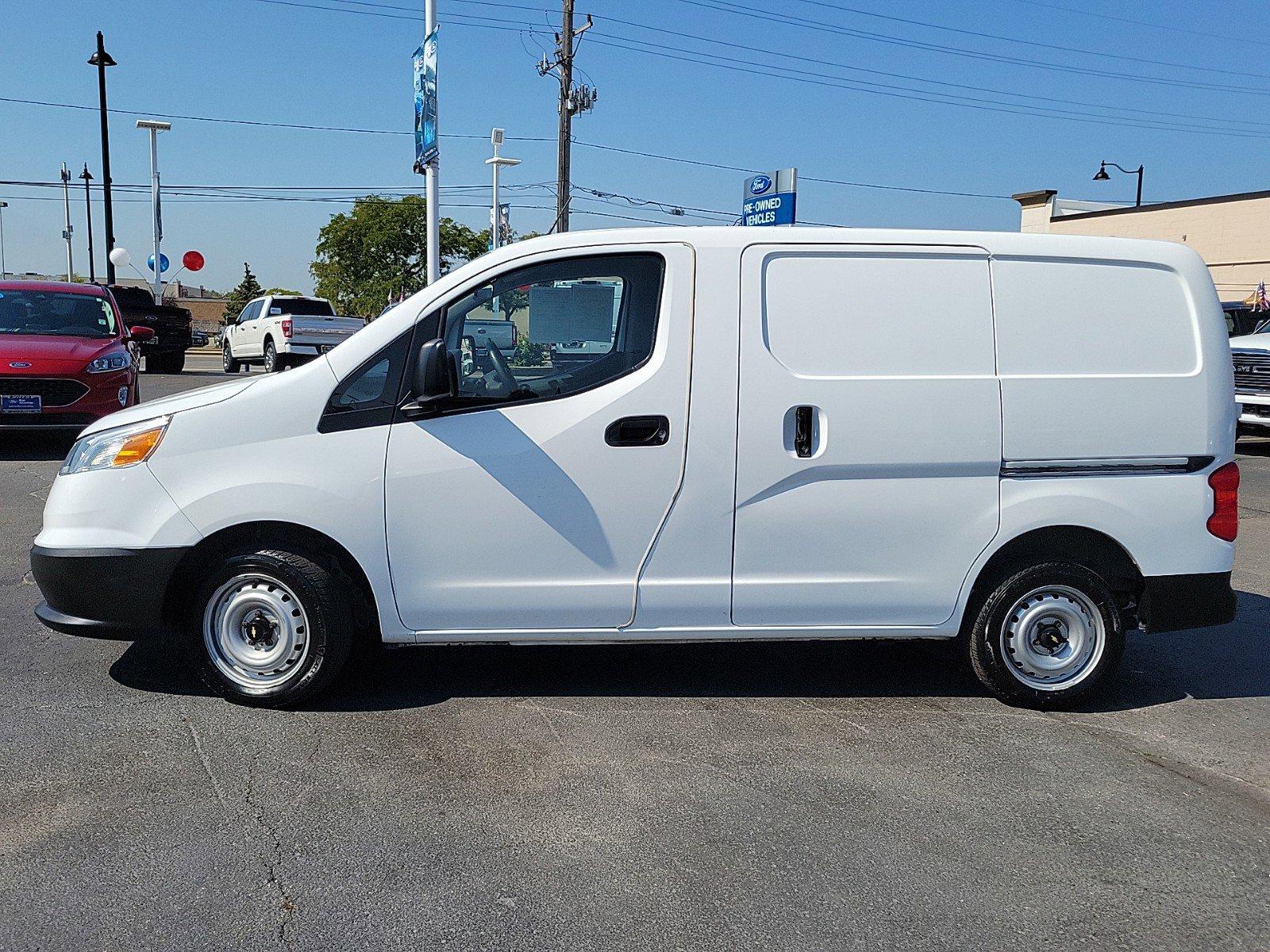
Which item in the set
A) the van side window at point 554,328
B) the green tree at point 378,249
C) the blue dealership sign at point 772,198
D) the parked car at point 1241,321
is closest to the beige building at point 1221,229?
the parked car at point 1241,321

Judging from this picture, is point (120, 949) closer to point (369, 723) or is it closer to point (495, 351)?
point (369, 723)

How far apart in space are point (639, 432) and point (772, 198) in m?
11.1

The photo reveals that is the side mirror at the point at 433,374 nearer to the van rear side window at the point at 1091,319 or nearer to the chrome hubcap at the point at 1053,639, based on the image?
the van rear side window at the point at 1091,319

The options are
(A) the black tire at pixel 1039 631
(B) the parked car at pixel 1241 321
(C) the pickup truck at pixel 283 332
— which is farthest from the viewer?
(C) the pickup truck at pixel 283 332

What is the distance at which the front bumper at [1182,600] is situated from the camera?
186 inches

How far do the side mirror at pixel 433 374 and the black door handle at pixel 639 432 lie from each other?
0.64m

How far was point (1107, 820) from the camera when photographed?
3730 millimetres

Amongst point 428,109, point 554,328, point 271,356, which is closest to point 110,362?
point 428,109

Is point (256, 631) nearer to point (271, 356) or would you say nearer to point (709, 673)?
point (709, 673)

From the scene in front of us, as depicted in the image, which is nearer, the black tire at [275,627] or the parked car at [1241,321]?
the black tire at [275,627]

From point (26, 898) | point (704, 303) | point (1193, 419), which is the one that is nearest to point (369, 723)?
point (26, 898)

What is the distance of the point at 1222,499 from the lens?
472 centimetres

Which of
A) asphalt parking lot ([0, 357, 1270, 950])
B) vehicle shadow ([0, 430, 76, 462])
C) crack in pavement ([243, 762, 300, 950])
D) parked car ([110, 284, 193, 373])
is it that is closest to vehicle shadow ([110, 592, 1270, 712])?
asphalt parking lot ([0, 357, 1270, 950])

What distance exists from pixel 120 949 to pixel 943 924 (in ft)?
6.99
